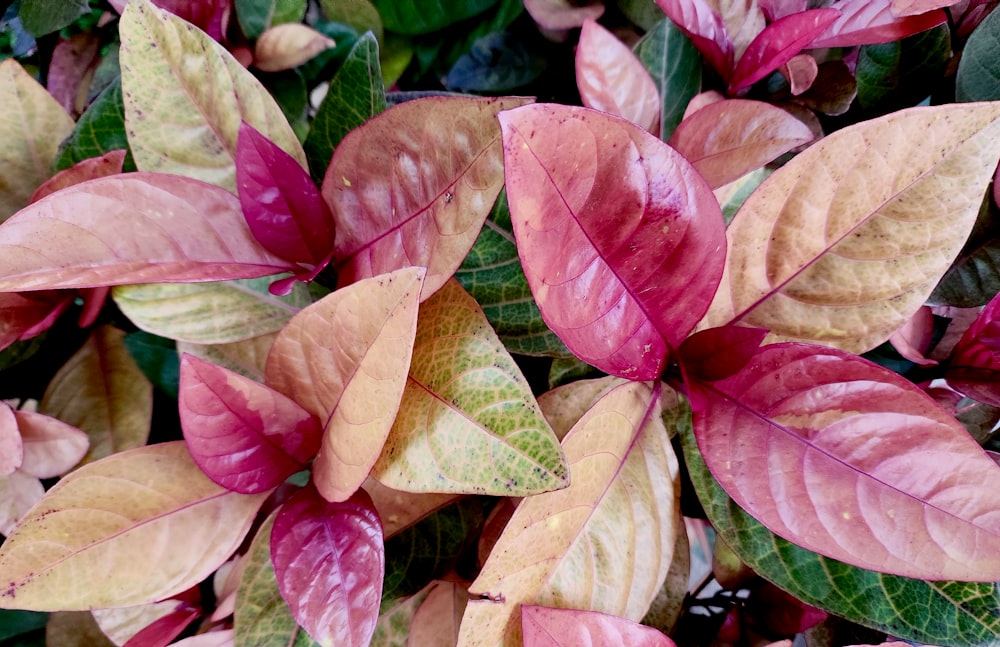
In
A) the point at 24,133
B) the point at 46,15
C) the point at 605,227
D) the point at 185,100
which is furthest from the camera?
the point at 46,15

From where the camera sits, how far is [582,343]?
1.16ft

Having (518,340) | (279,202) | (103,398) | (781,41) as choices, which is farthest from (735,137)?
(103,398)

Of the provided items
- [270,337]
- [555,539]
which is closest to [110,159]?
[270,337]

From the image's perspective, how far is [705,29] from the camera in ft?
1.65

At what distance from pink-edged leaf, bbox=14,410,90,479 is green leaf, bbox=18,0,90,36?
0.42 meters

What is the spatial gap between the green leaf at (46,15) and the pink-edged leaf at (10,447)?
0.44 metres

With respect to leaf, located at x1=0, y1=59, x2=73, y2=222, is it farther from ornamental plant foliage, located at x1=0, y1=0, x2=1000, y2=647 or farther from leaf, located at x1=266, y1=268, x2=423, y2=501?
leaf, located at x1=266, y1=268, x2=423, y2=501

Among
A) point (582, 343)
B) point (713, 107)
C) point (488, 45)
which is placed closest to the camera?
point (582, 343)

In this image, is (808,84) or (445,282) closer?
(445,282)

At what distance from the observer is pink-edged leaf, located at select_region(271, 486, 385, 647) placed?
0.37m

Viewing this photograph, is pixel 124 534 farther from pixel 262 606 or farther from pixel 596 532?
pixel 596 532

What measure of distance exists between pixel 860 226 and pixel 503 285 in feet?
0.80

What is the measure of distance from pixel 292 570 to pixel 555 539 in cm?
16

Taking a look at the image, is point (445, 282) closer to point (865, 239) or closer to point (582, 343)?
point (582, 343)
